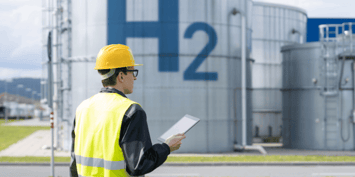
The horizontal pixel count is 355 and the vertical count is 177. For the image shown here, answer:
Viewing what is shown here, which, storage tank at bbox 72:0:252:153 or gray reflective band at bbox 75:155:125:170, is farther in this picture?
storage tank at bbox 72:0:252:153

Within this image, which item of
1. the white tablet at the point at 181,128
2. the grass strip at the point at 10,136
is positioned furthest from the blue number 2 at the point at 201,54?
the white tablet at the point at 181,128

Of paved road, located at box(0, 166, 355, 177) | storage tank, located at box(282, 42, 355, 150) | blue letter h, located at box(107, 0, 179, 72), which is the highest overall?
blue letter h, located at box(107, 0, 179, 72)

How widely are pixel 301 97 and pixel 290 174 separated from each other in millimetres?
9533

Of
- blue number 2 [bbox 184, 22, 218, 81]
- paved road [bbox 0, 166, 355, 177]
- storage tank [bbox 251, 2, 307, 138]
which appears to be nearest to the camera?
paved road [bbox 0, 166, 355, 177]

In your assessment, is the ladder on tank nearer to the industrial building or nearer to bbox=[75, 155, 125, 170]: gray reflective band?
the industrial building

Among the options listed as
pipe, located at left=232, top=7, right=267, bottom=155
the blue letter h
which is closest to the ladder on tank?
pipe, located at left=232, top=7, right=267, bottom=155

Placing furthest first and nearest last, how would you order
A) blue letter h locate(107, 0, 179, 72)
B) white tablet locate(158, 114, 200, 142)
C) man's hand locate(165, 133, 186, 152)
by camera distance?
1. blue letter h locate(107, 0, 179, 72)
2. white tablet locate(158, 114, 200, 142)
3. man's hand locate(165, 133, 186, 152)

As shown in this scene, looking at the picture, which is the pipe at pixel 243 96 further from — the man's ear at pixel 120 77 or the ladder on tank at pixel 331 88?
the man's ear at pixel 120 77

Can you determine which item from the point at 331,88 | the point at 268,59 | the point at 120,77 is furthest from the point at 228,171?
the point at 268,59

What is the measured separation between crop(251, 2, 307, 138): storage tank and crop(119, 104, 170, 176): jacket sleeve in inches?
954

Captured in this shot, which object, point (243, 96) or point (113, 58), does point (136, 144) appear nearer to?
point (113, 58)

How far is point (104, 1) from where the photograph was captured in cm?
1831

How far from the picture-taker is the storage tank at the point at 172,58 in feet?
59.4

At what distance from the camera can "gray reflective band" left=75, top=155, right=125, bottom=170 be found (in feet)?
8.79
